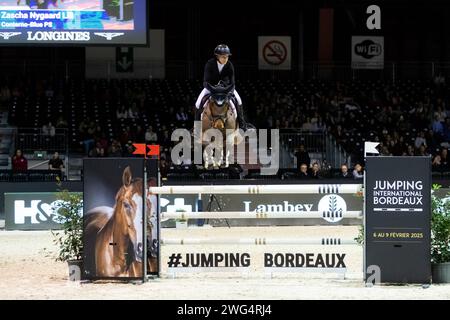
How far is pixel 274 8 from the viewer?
34750mm

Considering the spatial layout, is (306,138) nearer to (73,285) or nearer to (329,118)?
(329,118)

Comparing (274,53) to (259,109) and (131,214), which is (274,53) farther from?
(131,214)

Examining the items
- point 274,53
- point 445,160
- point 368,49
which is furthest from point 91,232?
point 368,49

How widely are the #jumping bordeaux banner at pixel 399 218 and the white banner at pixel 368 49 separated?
23894mm

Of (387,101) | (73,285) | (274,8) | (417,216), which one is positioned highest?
(274,8)

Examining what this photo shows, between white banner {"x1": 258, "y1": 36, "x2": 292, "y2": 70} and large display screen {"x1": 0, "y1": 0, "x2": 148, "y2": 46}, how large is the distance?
42.5 ft

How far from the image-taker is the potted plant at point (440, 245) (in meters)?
11.1

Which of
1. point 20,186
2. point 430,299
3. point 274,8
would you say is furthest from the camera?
point 274,8

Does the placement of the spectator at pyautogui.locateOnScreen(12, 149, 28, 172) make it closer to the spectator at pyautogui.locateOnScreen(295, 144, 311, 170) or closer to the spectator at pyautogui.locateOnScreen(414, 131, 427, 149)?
the spectator at pyautogui.locateOnScreen(295, 144, 311, 170)

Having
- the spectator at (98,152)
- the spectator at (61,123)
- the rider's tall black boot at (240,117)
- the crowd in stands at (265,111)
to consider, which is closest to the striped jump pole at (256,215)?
the rider's tall black boot at (240,117)

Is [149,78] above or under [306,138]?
above

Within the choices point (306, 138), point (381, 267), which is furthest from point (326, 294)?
point (306, 138)

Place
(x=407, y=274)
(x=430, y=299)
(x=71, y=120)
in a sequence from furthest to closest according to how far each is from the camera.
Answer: (x=71, y=120)
(x=407, y=274)
(x=430, y=299)
